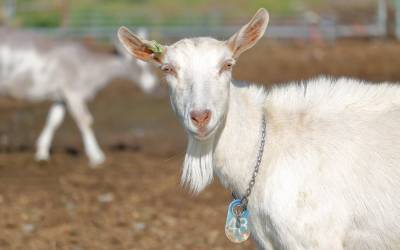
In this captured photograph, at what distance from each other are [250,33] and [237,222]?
1.26 m

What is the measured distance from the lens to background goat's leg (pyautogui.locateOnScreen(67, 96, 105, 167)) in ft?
43.9

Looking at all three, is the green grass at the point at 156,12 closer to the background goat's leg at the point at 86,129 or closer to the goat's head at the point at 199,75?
the background goat's leg at the point at 86,129

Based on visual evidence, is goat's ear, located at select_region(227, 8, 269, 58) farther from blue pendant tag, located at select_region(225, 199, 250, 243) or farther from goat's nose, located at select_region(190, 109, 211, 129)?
blue pendant tag, located at select_region(225, 199, 250, 243)

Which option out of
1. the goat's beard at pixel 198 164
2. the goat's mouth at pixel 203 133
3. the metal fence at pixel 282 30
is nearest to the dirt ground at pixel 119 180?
the goat's beard at pixel 198 164

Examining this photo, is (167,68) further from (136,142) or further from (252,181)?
(136,142)

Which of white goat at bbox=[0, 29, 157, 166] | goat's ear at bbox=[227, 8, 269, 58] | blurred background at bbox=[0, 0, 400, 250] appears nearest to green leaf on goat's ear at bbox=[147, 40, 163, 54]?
goat's ear at bbox=[227, 8, 269, 58]

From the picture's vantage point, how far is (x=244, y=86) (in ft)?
18.9

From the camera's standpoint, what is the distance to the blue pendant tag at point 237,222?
5449 mm

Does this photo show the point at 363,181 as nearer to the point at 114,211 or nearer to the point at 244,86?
the point at 244,86

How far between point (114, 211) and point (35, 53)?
20.2ft

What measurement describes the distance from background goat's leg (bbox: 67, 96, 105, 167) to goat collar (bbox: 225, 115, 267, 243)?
25.3 feet

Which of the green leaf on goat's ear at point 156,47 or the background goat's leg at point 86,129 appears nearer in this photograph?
the green leaf on goat's ear at point 156,47

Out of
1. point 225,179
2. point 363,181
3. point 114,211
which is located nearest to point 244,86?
point 225,179

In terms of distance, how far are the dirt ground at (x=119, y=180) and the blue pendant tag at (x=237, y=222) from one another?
Answer: 100 cm
